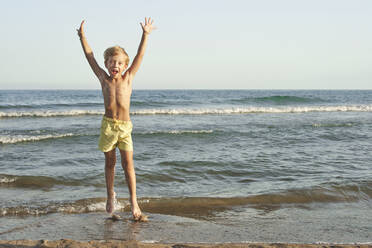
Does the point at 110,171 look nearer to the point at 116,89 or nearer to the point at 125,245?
the point at 116,89

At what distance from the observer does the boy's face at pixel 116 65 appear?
382 centimetres

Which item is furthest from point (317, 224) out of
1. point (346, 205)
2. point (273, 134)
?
point (273, 134)

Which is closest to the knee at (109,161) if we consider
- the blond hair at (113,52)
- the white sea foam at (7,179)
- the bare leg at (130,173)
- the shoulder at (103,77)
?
the bare leg at (130,173)

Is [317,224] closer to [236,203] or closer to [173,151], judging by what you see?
[236,203]

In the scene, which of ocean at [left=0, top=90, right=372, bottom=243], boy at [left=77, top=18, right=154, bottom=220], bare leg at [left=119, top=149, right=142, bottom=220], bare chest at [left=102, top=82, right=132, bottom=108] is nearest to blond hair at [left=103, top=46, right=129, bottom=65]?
boy at [left=77, top=18, right=154, bottom=220]

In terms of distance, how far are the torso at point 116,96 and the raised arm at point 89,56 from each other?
0.30 feet

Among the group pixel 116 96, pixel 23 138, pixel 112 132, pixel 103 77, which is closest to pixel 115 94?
pixel 116 96

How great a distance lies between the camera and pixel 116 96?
391cm

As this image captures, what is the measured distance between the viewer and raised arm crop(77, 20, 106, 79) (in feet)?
12.9

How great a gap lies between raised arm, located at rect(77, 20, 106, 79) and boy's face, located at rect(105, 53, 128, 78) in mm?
114

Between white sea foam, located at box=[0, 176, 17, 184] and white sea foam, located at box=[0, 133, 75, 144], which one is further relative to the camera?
white sea foam, located at box=[0, 133, 75, 144]

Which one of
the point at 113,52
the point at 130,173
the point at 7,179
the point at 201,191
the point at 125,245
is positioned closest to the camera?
the point at 125,245

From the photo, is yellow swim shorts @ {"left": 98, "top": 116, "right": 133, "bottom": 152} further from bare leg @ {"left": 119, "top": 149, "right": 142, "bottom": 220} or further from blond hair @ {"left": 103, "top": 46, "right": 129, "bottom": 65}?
blond hair @ {"left": 103, "top": 46, "right": 129, "bottom": 65}

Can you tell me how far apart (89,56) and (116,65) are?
0.34 meters
